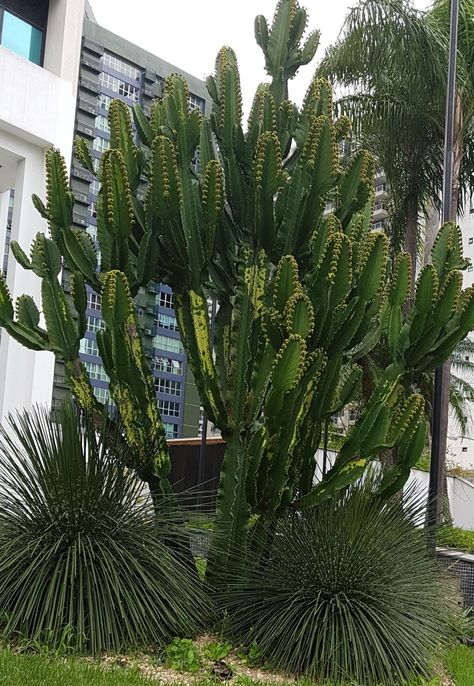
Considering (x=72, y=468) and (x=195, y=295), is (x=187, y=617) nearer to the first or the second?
(x=72, y=468)

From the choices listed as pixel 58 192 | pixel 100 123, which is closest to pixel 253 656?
pixel 58 192

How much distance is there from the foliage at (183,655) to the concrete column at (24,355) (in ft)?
20.5

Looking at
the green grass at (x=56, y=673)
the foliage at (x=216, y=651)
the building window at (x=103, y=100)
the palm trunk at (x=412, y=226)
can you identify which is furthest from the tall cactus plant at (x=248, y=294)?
the building window at (x=103, y=100)

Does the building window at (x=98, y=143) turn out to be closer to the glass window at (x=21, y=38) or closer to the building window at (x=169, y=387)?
the building window at (x=169, y=387)

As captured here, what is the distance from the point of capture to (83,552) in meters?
6.06

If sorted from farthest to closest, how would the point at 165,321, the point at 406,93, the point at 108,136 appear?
the point at 165,321 < the point at 108,136 < the point at 406,93

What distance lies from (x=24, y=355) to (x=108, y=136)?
2817 inches

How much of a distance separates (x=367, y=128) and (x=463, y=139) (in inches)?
79.8

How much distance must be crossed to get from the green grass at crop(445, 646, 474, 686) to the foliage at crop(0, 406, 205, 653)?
1922 millimetres

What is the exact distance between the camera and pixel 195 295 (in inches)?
290

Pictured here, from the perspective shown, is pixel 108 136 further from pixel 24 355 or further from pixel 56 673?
pixel 56 673

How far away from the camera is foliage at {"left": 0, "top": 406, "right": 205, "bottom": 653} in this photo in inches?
233

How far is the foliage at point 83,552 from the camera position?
5.92 m

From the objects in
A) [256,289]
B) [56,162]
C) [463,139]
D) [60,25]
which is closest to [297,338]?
[256,289]
